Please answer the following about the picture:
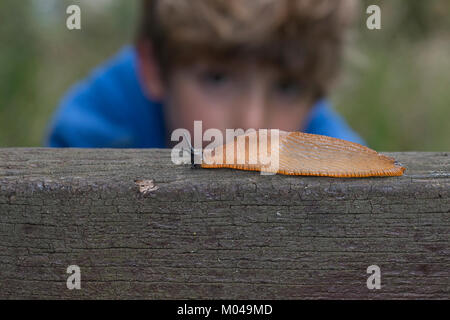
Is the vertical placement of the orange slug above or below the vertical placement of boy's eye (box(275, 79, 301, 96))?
below

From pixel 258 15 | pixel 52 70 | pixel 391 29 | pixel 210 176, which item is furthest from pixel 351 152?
pixel 52 70

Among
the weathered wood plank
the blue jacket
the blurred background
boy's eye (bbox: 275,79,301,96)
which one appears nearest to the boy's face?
boy's eye (bbox: 275,79,301,96)

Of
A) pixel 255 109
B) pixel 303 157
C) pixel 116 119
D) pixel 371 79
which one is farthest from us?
pixel 371 79

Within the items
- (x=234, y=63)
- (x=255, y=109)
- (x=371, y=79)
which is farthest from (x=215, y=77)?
(x=371, y=79)

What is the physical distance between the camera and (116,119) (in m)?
4.27

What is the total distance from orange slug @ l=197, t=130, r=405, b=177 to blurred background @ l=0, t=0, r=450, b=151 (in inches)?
144

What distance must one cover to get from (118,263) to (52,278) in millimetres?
162

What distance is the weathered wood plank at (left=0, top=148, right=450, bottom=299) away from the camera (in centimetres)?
110

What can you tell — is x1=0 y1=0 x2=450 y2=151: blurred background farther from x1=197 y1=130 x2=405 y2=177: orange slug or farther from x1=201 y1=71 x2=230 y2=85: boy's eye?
x1=197 y1=130 x2=405 y2=177: orange slug

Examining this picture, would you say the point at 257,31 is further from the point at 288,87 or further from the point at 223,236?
the point at 223,236

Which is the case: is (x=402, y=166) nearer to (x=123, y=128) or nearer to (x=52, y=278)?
(x=52, y=278)

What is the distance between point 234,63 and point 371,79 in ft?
8.47

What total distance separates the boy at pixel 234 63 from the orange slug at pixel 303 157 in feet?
5.71

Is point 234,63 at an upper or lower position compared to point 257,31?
lower
